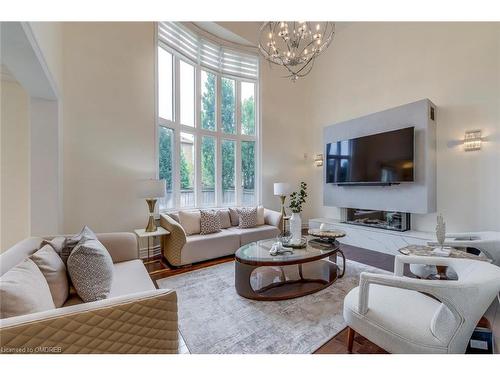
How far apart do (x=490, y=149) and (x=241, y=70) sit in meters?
4.67

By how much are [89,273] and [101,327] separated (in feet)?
2.03

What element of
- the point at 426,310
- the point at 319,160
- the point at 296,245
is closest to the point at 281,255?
the point at 296,245

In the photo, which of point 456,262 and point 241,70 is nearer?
point 456,262

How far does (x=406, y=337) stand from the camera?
117 cm

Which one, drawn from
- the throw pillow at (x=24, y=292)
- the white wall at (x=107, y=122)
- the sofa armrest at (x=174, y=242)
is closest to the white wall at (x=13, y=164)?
the white wall at (x=107, y=122)

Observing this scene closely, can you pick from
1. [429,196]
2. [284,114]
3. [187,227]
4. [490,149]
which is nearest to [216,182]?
[187,227]

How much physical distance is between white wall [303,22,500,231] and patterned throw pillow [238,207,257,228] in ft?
9.35

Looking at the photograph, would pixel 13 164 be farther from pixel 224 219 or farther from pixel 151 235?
pixel 224 219

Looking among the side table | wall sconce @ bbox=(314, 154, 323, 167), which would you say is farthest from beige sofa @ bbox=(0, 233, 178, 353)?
wall sconce @ bbox=(314, 154, 323, 167)

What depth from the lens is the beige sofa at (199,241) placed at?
310 centimetres

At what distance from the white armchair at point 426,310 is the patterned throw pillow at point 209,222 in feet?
8.44

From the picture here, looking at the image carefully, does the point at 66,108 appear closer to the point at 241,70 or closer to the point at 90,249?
the point at 90,249

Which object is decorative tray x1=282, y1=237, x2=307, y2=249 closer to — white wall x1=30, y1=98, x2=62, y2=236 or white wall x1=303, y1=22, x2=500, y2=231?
white wall x1=303, y1=22, x2=500, y2=231
